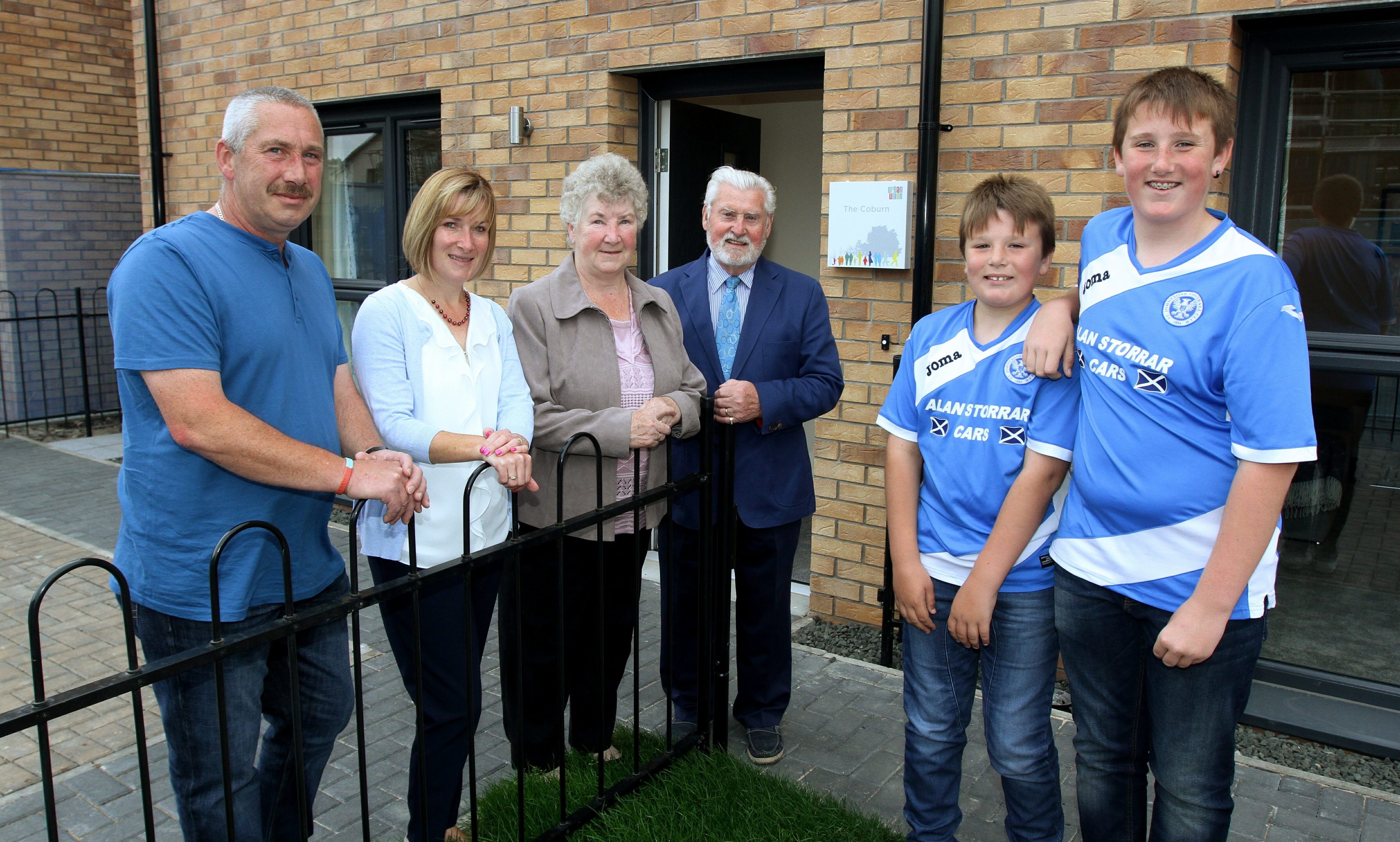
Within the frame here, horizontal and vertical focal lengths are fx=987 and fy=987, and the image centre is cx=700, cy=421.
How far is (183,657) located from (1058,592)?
1.83m

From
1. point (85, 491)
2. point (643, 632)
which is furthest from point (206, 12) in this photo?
point (643, 632)

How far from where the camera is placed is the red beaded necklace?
2.62m

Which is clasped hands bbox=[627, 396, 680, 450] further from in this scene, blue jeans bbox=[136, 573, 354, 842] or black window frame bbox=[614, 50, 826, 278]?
black window frame bbox=[614, 50, 826, 278]

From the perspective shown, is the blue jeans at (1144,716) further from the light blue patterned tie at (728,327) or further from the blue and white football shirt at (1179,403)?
the light blue patterned tie at (728,327)

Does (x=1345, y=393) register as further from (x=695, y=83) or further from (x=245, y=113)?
(x=245, y=113)

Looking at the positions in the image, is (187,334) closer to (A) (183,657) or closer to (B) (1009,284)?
(A) (183,657)

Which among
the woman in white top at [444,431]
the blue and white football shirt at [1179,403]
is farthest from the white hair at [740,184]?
the blue and white football shirt at [1179,403]

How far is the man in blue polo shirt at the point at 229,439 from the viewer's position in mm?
2027

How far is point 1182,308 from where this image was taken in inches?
78.4

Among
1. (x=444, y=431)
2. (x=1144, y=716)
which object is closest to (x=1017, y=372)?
(x=1144, y=716)

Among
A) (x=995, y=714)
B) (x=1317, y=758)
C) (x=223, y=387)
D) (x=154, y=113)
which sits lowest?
(x=1317, y=758)

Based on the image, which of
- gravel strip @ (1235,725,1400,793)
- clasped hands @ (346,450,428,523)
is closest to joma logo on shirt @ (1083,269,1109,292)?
clasped hands @ (346,450,428,523)

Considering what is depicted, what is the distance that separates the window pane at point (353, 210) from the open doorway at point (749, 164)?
2.16 m

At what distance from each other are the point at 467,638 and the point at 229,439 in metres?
0.75
